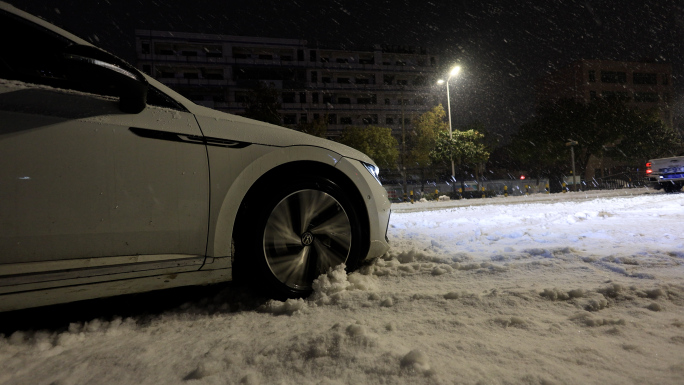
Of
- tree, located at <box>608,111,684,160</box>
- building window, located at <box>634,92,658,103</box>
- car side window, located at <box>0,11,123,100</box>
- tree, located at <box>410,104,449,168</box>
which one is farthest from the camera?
building window, located at <box>634,92,658,103</box>

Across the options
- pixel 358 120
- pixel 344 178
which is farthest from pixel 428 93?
→ pixel 344 178

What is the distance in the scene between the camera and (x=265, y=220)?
224 centimetres

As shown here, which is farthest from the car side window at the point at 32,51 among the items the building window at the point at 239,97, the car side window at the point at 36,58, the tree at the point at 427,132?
the building window at the point at 239,97

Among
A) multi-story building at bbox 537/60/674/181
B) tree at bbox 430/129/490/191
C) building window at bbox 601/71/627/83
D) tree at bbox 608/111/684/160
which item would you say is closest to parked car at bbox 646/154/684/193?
tree at bbox 430/129/490/191

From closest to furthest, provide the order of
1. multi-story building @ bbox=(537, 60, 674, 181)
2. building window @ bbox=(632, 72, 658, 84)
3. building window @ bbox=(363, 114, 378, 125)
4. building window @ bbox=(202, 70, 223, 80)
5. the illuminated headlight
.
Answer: the illuminated headlight → building window @ bbox=(202, 70, 223, 80) → building window @ bbox=(363, 114, 378, 125) → multi-story building @ bbox=(537, 60, 674, 181) → building window @ bbox=(632, 72, 658, 84)

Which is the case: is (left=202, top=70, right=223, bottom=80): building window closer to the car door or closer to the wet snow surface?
the car door

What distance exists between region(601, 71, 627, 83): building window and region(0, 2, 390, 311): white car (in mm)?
66985

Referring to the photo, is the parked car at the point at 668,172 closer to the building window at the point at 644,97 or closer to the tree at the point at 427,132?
the tree at the point at 427,132

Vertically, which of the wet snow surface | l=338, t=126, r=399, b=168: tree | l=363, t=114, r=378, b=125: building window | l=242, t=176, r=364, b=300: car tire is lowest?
the wet snow surface

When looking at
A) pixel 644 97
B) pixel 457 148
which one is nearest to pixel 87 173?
pixel 457 148

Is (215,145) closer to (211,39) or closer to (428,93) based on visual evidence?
(211,39)

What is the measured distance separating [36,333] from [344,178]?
2025mm

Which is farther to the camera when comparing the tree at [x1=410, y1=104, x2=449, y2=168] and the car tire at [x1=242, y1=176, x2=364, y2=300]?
the tree at [x1=410, y1=104, x2=449, y2=168]

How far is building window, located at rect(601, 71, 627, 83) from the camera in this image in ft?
174
